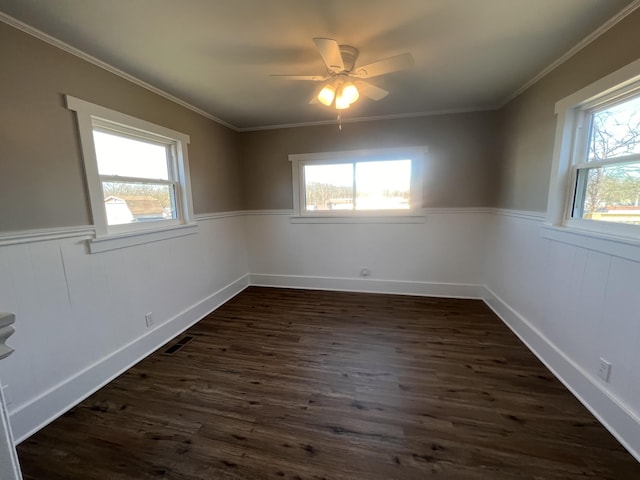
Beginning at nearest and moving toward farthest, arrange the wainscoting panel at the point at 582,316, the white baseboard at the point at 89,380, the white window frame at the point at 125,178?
the wainscoting panel at the point at 582,316, the white baseboard at the point at 89,380, the white window frame at the point at 125,178

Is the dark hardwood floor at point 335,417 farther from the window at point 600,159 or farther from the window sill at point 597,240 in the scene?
the window at point 600,159

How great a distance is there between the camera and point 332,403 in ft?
6.07

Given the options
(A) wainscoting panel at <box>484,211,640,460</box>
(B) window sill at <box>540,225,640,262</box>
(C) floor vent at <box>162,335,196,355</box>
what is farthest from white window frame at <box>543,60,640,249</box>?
(C) floor vent at <box>162,335,196,355</box>

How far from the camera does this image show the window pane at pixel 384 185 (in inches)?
143

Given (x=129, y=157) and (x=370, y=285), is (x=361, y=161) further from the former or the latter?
(x=129, y=157)

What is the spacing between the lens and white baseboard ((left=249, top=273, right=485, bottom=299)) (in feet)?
12.0

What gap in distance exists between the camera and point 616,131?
70.5 inches

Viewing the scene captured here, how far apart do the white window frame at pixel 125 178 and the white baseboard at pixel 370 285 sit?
5.35 ft

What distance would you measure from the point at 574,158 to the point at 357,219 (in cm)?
228

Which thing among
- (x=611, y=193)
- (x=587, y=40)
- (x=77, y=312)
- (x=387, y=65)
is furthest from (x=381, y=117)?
(x=77, y=312)

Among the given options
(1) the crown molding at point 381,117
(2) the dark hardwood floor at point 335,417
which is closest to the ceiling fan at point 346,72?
(1) the crown molding at point 381,117

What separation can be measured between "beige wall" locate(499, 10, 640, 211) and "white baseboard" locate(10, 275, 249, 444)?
3.76 metres

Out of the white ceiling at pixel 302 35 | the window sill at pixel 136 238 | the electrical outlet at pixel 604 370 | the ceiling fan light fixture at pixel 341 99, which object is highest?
the white ceiling at pixel 302 35

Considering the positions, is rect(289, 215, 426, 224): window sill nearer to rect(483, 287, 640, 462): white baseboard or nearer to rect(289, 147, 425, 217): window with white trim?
rect(289, 147, 425, 217): window with white trim
